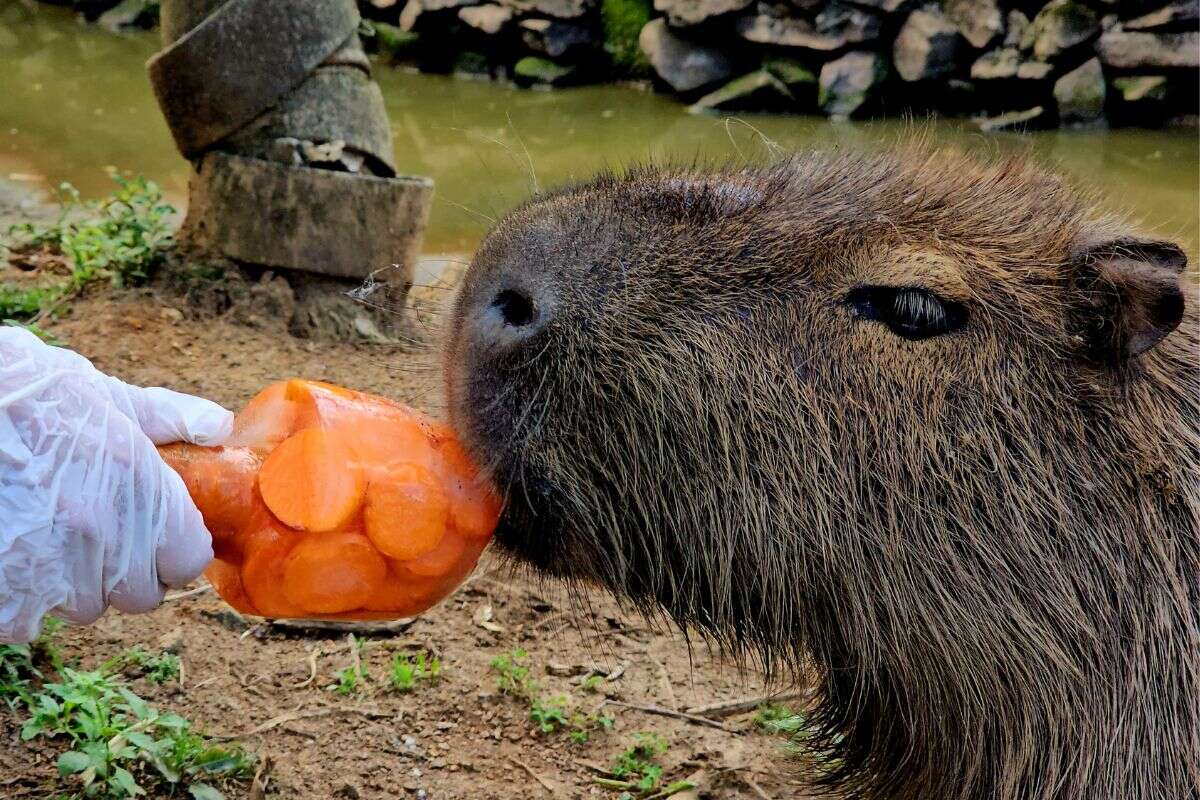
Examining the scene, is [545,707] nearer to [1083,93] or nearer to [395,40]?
[1083,93]

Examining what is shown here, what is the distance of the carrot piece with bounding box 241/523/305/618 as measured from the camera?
2.40m

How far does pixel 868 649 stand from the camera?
2.51 metres

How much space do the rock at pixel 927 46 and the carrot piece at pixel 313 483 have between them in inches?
408

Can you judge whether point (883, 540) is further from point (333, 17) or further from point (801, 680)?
point (333, 17)

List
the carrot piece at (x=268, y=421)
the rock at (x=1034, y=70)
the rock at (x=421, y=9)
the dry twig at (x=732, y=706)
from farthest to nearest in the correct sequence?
the rock at (x=421, y=9), the rock at (x=1034, y=70), the dry twig at (x=732, y=706), the carrot piece at (x=268, y=421)

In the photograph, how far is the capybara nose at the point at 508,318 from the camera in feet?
7.57

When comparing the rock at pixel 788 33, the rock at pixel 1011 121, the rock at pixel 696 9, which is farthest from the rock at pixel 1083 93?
the rock at pixel 696 9

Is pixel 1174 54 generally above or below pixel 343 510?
below

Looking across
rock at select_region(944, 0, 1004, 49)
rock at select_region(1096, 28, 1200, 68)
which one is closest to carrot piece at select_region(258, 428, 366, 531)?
rock at select_region(1096, 28, 1200, 68)

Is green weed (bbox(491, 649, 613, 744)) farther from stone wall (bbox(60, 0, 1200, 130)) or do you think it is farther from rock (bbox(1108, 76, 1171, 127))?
rock (bbox(1108, 76, 1171, 127))

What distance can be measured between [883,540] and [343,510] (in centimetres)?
101

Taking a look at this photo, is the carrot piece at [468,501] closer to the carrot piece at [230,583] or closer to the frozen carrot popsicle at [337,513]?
the frozen carrot popsicle at [337,513]

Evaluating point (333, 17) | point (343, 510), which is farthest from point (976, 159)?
point (333, 17)

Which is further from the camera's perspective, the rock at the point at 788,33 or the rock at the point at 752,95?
the rock at the point at 752,95
